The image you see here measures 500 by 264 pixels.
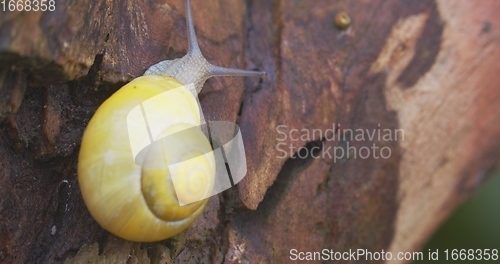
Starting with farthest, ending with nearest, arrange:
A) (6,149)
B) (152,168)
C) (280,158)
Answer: (280,158) → (6,149) → (152,168)

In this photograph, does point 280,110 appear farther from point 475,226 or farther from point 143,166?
point 475,226

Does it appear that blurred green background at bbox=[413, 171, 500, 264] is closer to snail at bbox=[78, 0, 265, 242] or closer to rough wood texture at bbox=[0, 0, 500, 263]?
rough wood texture at bbox=[0, 0, 500, 263]

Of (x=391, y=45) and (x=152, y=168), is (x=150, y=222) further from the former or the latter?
(x=391, y=45)

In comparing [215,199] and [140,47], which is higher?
[140,47]

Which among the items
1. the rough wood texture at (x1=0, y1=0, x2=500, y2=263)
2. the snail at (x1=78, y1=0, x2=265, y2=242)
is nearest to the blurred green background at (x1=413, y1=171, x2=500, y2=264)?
the rough wood texture at (x1=0, y1=0, x2=500, y2=263)

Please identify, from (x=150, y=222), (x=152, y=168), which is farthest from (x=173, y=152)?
(x=150, y=222)
